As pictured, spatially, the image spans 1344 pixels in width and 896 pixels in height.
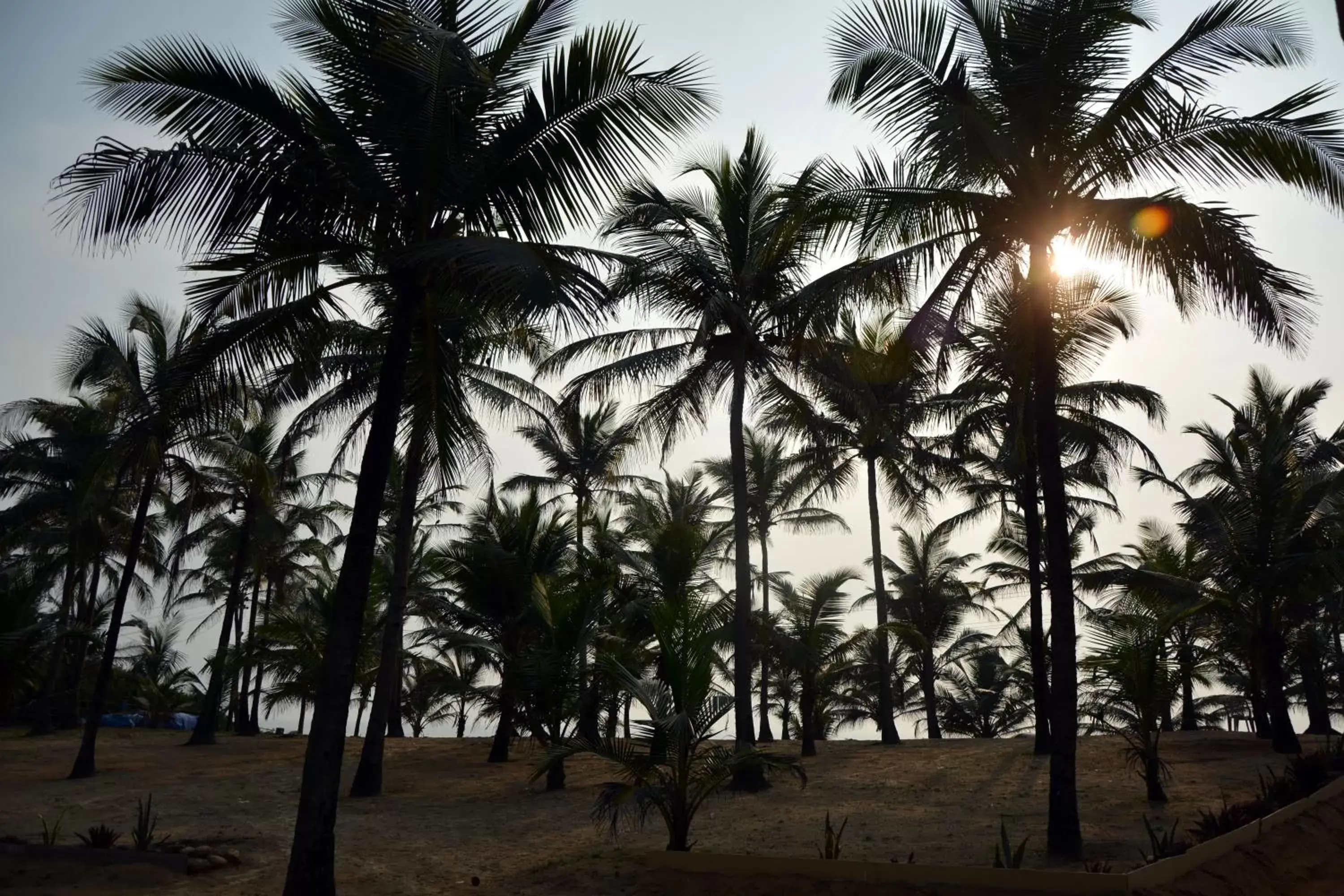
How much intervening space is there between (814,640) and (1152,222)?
10771mm

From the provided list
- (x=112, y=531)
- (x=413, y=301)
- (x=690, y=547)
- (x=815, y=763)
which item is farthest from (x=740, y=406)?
(x=112, y=531)

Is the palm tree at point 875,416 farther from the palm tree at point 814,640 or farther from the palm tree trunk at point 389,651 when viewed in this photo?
the palm tree trunk at point 389,651

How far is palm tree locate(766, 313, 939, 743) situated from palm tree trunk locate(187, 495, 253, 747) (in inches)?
508

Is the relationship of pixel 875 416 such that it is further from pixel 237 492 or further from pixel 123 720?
pixel 123 720

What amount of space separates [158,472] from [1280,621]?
20.4 metres

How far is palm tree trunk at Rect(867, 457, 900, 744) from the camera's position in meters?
21.3

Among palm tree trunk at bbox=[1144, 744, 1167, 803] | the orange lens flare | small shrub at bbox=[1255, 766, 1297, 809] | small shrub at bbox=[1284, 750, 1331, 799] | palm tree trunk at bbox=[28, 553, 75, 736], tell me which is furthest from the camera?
palm tree trunk at bbox=[28, 553, 75, 736]

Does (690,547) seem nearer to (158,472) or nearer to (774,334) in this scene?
(774,334)

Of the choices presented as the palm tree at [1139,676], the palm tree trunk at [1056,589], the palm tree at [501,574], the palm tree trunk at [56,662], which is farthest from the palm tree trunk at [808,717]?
the palm tree trunk at [56,662]

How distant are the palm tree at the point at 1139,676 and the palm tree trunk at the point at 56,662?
2090cm

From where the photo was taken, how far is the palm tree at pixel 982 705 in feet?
123

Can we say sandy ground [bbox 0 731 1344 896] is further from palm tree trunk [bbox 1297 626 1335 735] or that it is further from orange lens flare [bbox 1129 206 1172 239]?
orange lens flare [bbox 1129 206 1172 239]

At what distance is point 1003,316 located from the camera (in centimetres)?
1243

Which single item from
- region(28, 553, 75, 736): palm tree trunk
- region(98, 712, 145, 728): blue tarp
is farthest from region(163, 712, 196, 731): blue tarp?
region(28, 553, 75, 736): palm tree trunk
